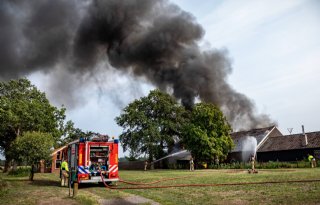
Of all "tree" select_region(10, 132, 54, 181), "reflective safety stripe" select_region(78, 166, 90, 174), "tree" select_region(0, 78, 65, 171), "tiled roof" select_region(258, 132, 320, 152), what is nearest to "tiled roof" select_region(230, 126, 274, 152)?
"tiled roof" select_region(258, 132, 320, 152)

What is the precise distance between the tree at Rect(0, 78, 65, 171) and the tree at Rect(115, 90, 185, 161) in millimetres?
14485

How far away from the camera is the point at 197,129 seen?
41906 millimetres

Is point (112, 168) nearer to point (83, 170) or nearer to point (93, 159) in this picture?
point (93, 159)

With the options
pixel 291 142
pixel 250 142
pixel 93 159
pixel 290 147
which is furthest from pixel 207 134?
pixel 93 159

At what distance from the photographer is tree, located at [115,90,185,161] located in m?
51.0

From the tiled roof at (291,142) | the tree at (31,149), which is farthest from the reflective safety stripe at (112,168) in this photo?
the tiled roof at (291,142)

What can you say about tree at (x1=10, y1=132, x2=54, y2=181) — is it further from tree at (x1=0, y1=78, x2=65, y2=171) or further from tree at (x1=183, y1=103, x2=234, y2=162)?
tree at (x1=183, y1=103, x2=234, y2=162)

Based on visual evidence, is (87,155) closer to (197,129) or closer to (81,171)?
(81,171)

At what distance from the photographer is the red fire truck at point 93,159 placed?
16.5 m

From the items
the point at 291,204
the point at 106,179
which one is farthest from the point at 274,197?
the point at 106,179

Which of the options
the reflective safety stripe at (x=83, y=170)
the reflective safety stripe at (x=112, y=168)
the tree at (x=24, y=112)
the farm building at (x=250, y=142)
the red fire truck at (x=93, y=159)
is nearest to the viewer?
the reflective safety stripe at (x=83, y=170)

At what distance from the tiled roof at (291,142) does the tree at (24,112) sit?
3041 cm

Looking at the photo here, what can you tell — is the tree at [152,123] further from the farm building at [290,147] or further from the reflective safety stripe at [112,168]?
the reflective safety stripe at [112,168]

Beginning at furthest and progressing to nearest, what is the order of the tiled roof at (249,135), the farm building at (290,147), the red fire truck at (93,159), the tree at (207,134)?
the tiled roof at (249,135), the tree at (207,134), the farm building at (290,147), the red fire truck at (93,159)
